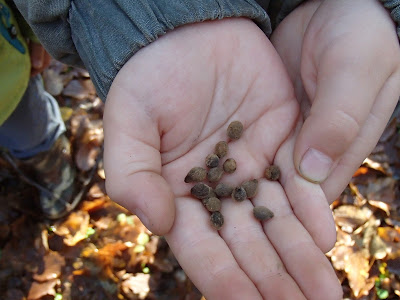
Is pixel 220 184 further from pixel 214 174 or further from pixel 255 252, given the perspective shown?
pixel 255 252

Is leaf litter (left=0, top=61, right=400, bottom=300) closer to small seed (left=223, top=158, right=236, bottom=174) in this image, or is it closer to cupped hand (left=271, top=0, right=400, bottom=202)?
cupped hand (left=271, top=0, right=400, bottom=202)

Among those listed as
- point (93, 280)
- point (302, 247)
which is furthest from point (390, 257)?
point (93, 280)

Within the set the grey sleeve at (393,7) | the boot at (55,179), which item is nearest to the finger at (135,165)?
the grey sleeve at (393,7)

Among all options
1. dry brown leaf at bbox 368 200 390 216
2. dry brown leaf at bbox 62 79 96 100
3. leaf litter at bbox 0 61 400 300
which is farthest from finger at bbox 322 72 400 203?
dry brown leaf at bbox 62 79 96 100

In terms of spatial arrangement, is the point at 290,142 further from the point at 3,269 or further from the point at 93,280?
the point at 3,269

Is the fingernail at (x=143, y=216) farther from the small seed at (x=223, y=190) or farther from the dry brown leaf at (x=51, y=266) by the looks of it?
the dry brown leaf at (x=51, y=266)

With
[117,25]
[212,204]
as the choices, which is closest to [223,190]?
[212,204]

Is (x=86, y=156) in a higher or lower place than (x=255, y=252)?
lower
